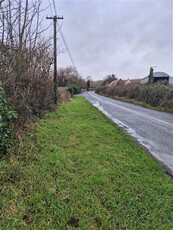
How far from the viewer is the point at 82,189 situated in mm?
3643

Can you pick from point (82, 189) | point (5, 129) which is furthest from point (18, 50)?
point (82, 189)

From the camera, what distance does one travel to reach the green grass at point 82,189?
9.64 ft

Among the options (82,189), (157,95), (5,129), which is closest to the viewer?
(82,189)

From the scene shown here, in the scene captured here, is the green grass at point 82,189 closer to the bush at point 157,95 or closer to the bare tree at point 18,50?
the bare tree at point 18,50

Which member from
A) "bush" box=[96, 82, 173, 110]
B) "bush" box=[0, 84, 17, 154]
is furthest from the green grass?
"bush" box=[96, 82, 173, 110]

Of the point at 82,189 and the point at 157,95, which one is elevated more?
the point at 157,95

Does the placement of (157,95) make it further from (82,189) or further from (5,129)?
(82,189)

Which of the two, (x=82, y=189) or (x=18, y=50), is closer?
(x=82, y=189)

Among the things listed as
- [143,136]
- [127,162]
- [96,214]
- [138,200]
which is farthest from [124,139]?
[96,214]

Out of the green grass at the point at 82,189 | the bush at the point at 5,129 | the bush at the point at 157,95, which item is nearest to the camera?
the green grass at the point at 82,189

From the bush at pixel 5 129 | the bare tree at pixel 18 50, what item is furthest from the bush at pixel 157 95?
the bush at pixel 5 129

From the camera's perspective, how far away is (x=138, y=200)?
3.41 meters

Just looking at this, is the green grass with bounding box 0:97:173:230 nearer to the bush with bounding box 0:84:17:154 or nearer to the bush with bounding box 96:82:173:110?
the bush with bounding box 0:84:17:154

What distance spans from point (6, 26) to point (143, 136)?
553 centimetres
